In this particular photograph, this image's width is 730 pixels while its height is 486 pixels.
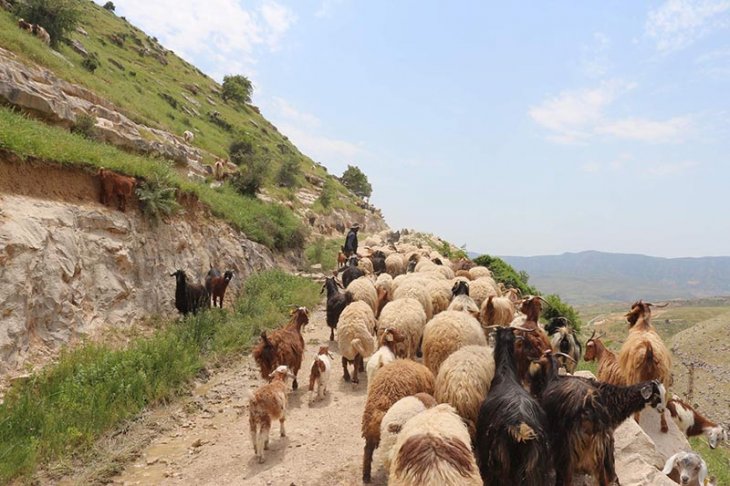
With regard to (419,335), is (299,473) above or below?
below

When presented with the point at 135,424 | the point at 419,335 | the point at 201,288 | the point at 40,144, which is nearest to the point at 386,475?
the point at 419,335

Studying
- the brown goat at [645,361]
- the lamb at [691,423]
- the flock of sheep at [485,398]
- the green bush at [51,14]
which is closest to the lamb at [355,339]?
the flock of sheep at [485,398]

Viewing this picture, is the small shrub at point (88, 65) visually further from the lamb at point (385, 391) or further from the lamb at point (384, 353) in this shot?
the lamb at point (385, 391)

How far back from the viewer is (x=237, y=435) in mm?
6977

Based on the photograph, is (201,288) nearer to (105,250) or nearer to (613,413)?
(105,250)

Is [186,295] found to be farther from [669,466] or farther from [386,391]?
[669,466]

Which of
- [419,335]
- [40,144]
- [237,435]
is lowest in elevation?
[237,435]

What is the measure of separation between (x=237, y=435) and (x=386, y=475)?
281 cm

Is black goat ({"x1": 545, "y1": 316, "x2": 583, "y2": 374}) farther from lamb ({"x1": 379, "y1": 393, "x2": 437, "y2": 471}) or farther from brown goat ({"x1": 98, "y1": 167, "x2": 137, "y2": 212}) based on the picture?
brown goat ({"x1": 98, "y1": 167, "x2": 137, "y2": 212})

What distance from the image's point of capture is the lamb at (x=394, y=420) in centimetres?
461

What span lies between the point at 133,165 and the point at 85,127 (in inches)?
169

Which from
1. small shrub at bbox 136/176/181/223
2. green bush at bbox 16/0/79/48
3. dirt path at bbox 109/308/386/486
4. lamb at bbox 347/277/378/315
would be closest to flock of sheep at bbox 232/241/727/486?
dirt path at bbox 109/308/386/486

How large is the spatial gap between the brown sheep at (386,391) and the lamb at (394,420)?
0.39 metres

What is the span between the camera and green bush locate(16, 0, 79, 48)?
81.6ft
